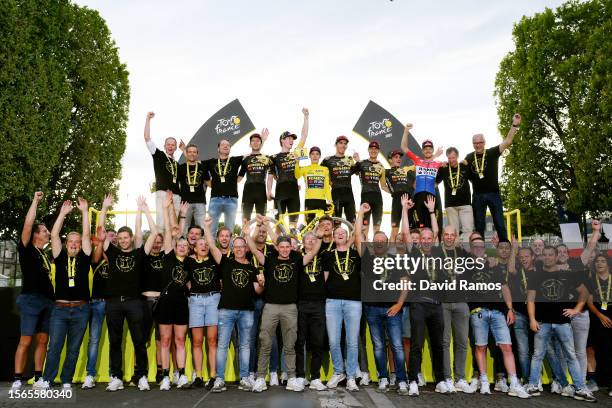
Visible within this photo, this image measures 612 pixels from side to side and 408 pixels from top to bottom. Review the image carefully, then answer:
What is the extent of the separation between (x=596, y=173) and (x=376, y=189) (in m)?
14.1

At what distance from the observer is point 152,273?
24.6 ft

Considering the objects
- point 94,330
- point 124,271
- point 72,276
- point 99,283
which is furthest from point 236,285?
point 72,276

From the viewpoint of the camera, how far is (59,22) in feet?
64.7

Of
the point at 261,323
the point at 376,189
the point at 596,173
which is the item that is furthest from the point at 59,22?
the point at 596,173

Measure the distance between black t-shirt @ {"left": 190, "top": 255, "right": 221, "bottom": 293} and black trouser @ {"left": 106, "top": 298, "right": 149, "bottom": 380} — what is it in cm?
86

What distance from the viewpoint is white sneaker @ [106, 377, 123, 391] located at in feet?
22.9

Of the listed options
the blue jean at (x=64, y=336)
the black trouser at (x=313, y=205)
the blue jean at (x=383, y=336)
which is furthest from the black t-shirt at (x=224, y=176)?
the blue jean at (x=383, y=336)

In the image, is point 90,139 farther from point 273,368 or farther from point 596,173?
point 596,173

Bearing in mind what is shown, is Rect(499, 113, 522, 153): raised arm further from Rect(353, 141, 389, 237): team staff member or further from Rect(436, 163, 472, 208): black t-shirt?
Rect(353, 141, 389, 237): team staff member

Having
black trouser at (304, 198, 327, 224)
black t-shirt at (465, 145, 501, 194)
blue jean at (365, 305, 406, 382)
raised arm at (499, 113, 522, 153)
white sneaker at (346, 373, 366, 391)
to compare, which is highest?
raised arm at (499, 113, 522, 153)

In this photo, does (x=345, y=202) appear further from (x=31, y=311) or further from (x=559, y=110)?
(x=559, y=110)

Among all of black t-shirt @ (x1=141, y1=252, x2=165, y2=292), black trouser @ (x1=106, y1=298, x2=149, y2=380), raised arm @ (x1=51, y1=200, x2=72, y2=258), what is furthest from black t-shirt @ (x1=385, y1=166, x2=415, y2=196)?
raised arm @ (x1=51, y1=200, x2=72, y2=258)

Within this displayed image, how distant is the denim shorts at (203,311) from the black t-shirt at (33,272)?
2.11 m

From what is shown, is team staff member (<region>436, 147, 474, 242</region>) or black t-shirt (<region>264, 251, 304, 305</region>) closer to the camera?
black t-shirt (<region>264, 251, 304, 305</region>)
